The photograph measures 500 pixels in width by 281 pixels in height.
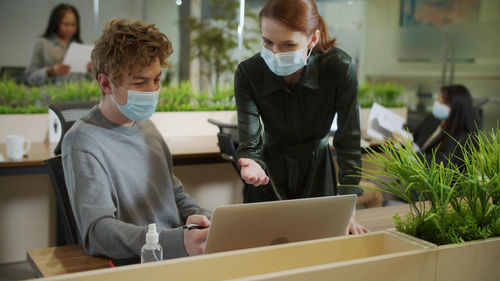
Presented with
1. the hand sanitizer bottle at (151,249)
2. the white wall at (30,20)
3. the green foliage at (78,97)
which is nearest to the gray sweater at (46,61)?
the green foliage at (78,97)

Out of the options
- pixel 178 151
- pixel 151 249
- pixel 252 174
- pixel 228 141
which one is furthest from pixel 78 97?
pixel 151 249

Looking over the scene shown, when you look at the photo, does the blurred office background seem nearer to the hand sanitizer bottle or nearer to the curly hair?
the curly hair

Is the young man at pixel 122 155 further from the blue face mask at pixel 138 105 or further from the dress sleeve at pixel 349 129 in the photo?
the dress sleeve at pixel 349 129

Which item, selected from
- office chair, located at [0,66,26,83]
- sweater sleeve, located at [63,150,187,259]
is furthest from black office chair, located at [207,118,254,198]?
office chair, located at [0,66,26,83]

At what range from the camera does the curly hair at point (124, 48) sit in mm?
1516

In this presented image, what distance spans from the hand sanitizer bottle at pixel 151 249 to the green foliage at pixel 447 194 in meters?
0.44

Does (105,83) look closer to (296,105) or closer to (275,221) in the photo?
(296,105)

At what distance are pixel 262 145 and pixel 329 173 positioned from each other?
0.85ft

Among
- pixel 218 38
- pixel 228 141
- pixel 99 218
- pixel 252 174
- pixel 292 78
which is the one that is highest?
pixel 218 38

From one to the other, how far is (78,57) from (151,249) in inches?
132

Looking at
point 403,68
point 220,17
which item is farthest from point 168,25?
point 403,68

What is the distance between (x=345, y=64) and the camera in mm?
1660

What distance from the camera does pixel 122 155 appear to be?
5.08 ft

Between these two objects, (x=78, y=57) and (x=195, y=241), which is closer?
(x=195, y=241)
